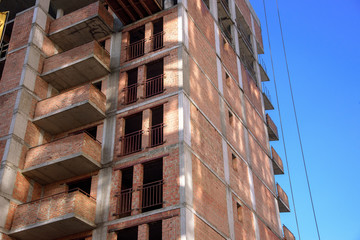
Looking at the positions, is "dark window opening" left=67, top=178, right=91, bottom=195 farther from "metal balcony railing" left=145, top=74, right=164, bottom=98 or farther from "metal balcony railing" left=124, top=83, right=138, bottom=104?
"metal balcony railing" left=145, top=74, right=164, bottom=98

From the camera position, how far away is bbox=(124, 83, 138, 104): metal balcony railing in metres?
27.5

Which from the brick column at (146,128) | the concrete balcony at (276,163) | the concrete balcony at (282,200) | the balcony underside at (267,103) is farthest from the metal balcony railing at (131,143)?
the balcony underside at (267,103)

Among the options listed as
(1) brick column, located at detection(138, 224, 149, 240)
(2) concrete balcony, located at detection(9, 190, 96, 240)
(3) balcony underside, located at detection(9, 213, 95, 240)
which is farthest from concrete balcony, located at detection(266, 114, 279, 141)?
(3) balcony underside, located at detection(9, 213, 95, 240)

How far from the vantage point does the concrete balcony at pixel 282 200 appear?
37375 mm

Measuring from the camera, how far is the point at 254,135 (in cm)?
3588

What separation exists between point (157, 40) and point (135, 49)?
1469mm

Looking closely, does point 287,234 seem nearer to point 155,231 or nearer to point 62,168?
point 155,231

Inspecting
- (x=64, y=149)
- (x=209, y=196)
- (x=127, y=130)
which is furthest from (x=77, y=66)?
(x=209, y=196)

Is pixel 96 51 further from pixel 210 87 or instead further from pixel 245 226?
pixel 245 226

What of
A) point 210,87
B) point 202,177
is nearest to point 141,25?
point 210,87

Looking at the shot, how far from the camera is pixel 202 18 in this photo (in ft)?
106

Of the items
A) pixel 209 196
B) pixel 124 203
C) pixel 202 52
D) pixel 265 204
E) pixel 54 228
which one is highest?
pixel 202 52

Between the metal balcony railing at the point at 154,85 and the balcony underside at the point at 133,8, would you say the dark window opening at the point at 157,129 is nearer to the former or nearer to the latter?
the metal balcony railing at the point at 154,85

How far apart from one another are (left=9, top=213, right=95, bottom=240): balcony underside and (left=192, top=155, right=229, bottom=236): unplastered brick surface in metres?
5.25
